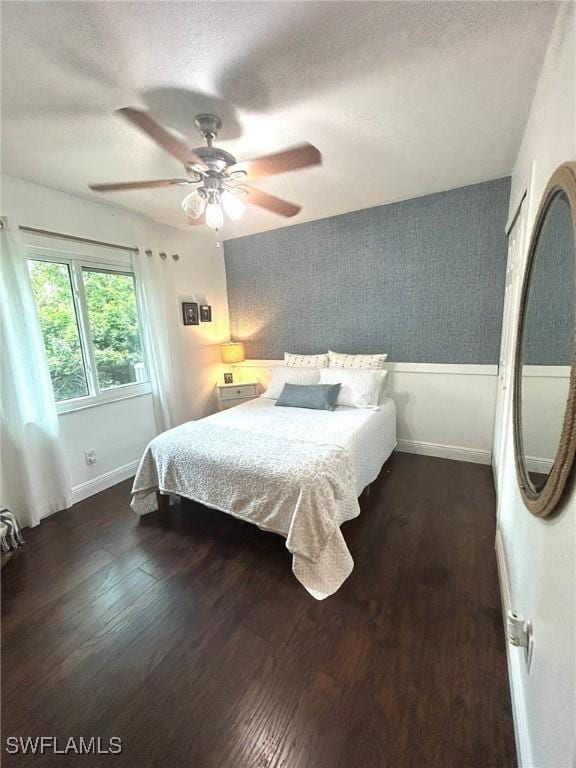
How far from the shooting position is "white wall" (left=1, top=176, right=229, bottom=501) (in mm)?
2404

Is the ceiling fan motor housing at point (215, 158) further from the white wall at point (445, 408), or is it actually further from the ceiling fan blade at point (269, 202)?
the white wall at point (445, 408)

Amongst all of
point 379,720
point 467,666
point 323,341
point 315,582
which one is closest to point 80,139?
point 323,341

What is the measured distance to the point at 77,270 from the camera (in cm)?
264

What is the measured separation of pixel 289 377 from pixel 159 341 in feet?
4.48

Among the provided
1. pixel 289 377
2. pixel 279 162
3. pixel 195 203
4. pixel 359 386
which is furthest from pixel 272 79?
pixel 289 377

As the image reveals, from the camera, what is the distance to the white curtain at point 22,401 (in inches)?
84.3

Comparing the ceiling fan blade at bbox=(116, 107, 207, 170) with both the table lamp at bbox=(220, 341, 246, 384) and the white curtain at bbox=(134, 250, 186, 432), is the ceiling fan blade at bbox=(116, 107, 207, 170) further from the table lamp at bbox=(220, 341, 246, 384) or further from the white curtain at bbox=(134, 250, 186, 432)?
the table lamp at bbox=(220, 341, 246, 384)

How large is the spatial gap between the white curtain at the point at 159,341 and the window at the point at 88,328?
12 centimetres

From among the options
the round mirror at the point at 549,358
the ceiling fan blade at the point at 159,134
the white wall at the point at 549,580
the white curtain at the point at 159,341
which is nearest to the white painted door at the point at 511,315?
the white wall at the point at 549,580

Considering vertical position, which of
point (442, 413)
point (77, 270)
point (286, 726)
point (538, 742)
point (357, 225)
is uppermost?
point (357, 225)

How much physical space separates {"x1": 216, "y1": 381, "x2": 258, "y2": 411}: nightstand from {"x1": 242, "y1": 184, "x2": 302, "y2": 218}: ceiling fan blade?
2.15m

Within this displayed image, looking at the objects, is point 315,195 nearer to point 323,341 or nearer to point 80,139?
point 323,341

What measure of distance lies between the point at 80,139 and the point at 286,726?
9.66 ft

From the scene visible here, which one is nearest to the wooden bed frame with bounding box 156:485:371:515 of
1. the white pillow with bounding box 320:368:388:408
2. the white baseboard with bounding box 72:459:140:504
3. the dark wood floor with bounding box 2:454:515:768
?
the dark wood floor with bounding box 2:454:515:768
